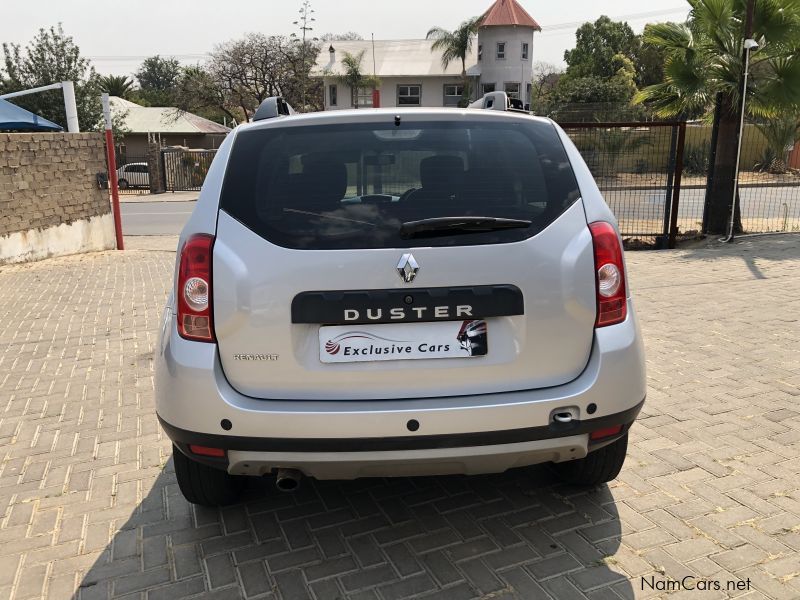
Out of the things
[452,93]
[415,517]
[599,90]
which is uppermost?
[452,93]

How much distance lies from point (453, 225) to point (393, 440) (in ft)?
2.69

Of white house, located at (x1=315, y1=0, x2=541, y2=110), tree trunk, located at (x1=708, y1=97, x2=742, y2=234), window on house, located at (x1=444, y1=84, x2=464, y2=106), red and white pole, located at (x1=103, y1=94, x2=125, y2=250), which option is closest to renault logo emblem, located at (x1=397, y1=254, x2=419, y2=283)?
tree trunk, located at (x1=708, y1=97, x2=742, y2=234)

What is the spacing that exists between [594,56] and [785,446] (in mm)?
59641

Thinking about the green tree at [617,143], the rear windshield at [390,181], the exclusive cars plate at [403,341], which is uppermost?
the green tree at [617,143]

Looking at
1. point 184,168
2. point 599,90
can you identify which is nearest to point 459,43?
point 599,90

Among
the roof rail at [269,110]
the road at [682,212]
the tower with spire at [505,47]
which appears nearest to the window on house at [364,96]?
the tower with spire at [505,47]

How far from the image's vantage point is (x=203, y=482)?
10.1ft

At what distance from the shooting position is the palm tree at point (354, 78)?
4764cm

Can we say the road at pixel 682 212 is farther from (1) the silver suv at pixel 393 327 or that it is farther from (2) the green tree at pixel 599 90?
Answer: (2) the green tree at pixel 599 90

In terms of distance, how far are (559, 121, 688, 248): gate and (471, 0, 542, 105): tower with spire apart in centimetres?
3957

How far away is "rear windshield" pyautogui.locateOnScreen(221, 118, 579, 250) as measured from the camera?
259cm

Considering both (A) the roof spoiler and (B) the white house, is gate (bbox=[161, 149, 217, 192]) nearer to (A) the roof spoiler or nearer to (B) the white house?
(B) the white house

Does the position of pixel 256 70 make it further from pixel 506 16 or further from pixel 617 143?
pixel 617 143

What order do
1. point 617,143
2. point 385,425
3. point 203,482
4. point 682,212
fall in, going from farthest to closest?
point 682,212
point 617,143
point 203,482
point 385,425
